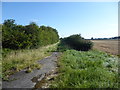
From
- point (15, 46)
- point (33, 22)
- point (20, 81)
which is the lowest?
point (20, 81)

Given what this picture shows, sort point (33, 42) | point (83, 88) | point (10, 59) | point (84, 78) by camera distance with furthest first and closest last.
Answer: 1. point (33, 42)
2. point (10, 59)
3. point (84, 78)
4. point (83, 88)

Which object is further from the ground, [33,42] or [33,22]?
[33,22]

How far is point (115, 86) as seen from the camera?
5465 mm

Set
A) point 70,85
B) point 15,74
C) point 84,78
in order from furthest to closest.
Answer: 1. point 15,74
2. point 84,78
3. point 70,85

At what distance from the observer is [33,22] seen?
2145cm

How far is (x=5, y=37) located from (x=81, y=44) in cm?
1374

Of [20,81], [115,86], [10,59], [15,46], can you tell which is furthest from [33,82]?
[15,46]

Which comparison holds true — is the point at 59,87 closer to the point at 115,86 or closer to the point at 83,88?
the point at 83,88

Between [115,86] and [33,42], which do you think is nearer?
[115,86]

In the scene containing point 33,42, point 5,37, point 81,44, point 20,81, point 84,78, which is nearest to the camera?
point 84,78

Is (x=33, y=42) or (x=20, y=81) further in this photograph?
(x=33, y=42)

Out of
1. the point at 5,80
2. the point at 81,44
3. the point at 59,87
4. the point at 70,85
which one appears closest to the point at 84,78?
the point at 70,85

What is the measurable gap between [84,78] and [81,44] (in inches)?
783

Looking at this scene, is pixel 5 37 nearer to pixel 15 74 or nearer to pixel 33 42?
pixel 33 42
